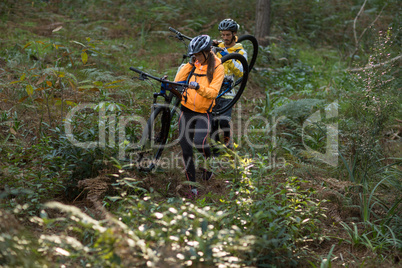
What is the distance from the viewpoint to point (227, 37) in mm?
6191

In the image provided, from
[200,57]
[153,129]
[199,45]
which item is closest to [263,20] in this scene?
[200,57]

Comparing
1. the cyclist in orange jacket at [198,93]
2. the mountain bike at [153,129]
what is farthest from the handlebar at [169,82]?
the cyclist in orange jacket at [198,93]

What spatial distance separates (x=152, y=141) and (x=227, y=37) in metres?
2.35

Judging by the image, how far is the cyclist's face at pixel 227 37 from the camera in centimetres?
617

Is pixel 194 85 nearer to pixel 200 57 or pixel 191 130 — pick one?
pixel 200 57

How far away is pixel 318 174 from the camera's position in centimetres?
559

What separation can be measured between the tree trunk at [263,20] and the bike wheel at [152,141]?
7.11 m

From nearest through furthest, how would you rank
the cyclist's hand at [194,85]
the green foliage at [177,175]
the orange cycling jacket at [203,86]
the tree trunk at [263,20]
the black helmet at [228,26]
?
the green foliage at [177,175], the cyclist's hand at [194,85], the orange cycling jacket at [203,86], the black helmet at [228,26], the tree trunk at [263,20]

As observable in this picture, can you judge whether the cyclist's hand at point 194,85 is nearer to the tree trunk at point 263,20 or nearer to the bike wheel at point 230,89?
the bike wheel at point 230,89

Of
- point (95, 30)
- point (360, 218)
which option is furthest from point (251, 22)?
point (360, 218)

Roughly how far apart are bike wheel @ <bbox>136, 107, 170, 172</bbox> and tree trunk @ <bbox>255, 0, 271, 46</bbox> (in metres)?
7.11

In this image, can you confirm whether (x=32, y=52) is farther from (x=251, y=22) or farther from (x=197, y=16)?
(x=251, y=22)

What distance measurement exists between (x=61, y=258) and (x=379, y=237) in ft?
11.3

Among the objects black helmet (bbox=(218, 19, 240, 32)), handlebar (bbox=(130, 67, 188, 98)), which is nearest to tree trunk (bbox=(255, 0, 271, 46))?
black helmet (bbox=(218, 19, 240, 32))
